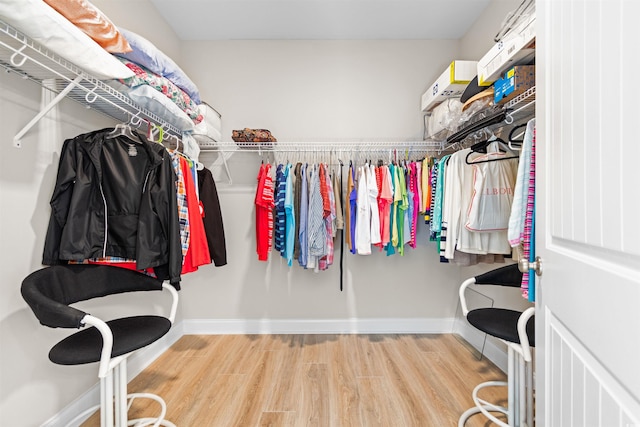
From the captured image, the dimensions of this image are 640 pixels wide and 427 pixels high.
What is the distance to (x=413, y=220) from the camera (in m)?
2.42

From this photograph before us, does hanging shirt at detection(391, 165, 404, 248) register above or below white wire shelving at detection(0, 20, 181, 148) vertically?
below

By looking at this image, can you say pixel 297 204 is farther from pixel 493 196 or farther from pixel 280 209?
pixel 493 196

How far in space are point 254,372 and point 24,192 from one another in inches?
65.7

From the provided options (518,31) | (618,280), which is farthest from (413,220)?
(618,280)

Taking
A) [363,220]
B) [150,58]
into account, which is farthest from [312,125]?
[150,58]

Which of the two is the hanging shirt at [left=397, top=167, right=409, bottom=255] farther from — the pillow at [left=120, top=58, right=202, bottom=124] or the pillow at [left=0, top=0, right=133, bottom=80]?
the pillow at [left=0, top=0, right=133, bottom=80]

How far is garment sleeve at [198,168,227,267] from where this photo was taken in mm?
2285

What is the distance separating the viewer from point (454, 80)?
2.12 meters

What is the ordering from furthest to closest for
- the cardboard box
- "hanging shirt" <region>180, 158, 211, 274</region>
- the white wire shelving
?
"hanging shirt" <region>180, 158, 211, 274</region> < the cardboard box < the white wire shelving

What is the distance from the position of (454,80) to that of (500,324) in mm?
1643

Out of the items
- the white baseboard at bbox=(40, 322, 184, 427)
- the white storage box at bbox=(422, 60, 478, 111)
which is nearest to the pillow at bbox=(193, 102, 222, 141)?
the white baseboard at bbox=(40, 322, 184, 427)

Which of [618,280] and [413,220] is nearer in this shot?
[618,280]

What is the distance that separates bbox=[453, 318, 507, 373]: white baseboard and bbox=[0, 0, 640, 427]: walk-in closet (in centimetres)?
2

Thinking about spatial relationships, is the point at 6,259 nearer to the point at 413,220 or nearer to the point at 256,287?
the point at 256,287
